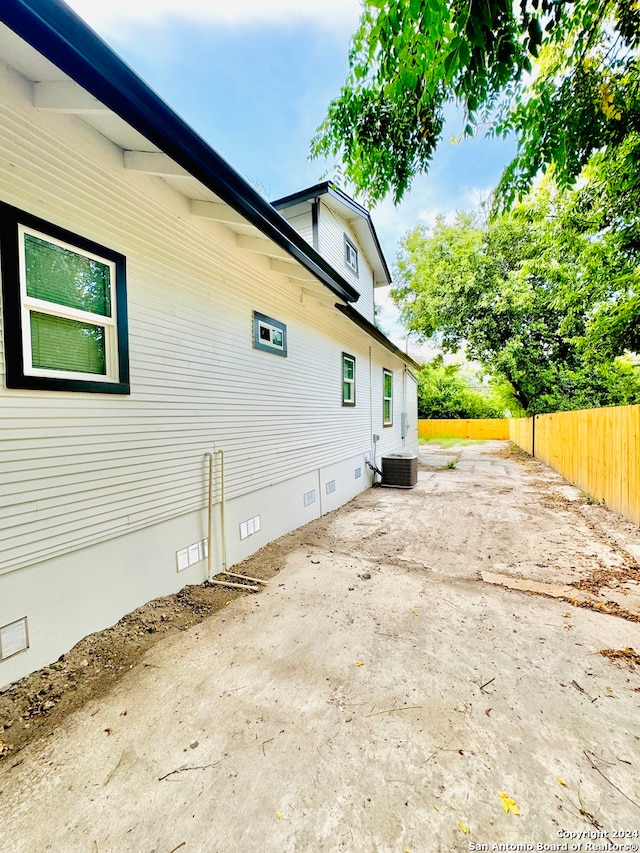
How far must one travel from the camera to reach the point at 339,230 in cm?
763

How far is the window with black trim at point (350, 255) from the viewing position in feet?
26.1

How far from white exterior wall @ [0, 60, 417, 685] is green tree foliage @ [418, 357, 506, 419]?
2203cm

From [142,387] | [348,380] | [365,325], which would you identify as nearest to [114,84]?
[142,387]

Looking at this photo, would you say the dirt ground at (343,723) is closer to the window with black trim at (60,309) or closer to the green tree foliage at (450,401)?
the window with black trim at (60,309)

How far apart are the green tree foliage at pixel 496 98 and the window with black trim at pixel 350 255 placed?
169 inches

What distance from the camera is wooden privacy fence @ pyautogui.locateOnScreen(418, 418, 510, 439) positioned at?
23703 millimetres

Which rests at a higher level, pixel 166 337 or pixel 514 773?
pixel 166 337

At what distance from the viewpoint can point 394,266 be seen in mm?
21609

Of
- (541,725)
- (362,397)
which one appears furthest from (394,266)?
(541,725)

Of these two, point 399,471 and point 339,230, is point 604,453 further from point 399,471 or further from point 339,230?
point 339,230

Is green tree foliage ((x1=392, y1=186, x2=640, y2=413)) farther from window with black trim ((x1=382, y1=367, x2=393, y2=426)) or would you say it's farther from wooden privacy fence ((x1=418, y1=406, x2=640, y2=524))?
window with black trim ((x1=382, y1=367, x2=393, y2=426))

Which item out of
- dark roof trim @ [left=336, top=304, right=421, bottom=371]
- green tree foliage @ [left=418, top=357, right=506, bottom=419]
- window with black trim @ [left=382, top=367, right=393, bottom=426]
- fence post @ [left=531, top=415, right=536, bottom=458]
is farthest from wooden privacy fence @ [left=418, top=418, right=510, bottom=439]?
dark roof trim @ [left=336, top=304, right=421, bottom=371]

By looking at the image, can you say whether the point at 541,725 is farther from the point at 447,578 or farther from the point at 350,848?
the point at 447,578

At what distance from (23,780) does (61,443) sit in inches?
65.3
